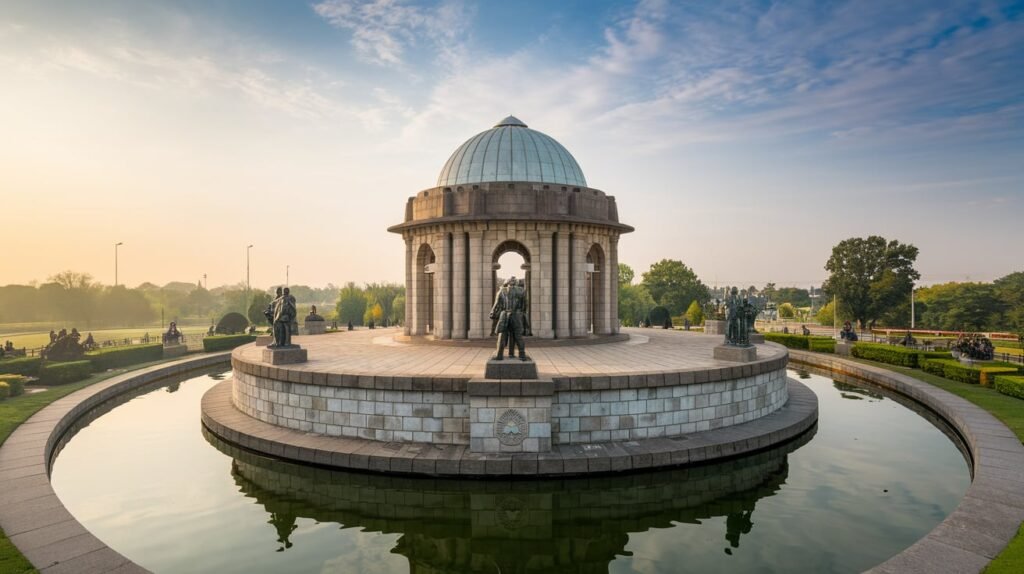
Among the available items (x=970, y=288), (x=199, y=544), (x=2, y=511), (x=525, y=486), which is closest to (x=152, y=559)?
(x=199, y=544)

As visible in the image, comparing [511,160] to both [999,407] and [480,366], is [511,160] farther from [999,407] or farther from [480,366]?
[999,407]

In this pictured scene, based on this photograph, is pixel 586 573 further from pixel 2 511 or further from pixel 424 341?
pixel 424 341

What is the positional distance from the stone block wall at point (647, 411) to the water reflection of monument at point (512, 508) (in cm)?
142

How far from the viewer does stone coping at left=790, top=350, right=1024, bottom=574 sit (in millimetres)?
8117

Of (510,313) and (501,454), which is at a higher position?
(510,313)

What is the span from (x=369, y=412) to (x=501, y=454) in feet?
13.1

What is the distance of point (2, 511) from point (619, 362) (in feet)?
51.8

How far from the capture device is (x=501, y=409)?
13156 mm

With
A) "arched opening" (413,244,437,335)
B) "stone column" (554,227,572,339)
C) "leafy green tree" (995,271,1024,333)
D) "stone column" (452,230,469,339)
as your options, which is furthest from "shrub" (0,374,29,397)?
"leafy green tree" (995,271,1024,333)

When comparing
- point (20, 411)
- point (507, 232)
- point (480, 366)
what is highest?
point (507, 232)

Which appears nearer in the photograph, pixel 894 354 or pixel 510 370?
pixel 510 370

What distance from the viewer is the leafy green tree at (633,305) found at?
74.6 meters

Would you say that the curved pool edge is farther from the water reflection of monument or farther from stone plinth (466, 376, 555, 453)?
stone plinth (466, 376, 555, 453)

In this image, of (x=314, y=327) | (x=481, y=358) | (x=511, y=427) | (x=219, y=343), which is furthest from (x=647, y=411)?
(x=219, y=343)
